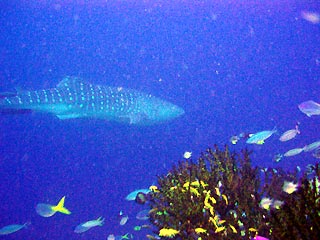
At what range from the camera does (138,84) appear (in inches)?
2429

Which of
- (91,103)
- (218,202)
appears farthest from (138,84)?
(218,202)

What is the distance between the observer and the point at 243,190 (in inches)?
164

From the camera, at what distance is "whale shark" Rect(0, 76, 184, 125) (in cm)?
1041

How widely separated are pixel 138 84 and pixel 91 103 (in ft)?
163

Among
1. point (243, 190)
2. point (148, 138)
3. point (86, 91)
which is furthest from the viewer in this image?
point (148, 138)

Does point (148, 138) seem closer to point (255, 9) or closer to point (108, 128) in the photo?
point (108, 128)

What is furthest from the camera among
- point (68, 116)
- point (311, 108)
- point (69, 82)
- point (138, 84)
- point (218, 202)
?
point (138, 84)

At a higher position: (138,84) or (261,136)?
(138,84)

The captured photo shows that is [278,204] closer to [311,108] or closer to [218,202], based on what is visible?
[218,202]

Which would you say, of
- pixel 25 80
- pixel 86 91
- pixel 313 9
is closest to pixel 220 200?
pixel 86 91

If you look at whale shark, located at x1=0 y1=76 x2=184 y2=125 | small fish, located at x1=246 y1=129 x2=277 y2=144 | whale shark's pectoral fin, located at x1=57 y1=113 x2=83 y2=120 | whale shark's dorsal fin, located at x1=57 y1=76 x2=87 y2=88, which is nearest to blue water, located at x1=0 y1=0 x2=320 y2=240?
whale shark, located at x1=0 y1=76 x2=184 y2=125

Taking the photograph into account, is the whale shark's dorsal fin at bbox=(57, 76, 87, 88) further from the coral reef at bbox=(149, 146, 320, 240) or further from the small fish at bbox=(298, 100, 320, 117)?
the coral reef at bbox=(149, 146, 320, 240)

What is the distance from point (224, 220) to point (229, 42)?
201 feet

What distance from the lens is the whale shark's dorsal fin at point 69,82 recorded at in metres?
11.6
